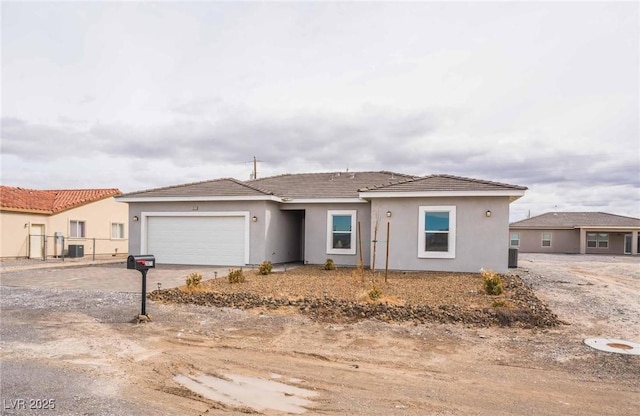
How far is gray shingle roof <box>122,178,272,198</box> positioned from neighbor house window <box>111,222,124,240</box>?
32.0 feet

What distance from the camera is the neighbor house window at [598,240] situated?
123ft

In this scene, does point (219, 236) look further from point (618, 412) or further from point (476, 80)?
point (618, 412)

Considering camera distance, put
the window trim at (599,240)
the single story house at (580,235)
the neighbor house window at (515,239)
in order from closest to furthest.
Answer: the single story house at (580,235)
the window trim at (599,240)
the neighbor house window at (515,239)

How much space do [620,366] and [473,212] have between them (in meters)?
9.62

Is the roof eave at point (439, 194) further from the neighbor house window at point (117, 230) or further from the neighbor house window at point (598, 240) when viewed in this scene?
the neighbor house window at point (598, 240)

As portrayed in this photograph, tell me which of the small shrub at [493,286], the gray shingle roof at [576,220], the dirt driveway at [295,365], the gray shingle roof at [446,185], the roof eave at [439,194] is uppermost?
the gray shingle roof at [446,185]

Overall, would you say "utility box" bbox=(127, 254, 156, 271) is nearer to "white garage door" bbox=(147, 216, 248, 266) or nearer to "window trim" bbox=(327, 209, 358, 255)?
"white garage door" bbox=(147, 216, 248, 266)

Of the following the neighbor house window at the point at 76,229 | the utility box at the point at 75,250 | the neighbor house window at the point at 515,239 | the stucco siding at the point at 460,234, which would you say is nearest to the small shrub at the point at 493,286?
the stucco siding at the point at 460,234

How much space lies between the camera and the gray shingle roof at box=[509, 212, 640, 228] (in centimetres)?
3681

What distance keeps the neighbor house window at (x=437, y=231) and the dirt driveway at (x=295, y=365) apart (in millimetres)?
6228

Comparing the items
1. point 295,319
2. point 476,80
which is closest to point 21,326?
point 295,319

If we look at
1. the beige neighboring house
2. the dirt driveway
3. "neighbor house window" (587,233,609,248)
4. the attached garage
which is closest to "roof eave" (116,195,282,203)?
the attached garage

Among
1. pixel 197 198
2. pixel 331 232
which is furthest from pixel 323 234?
pixel 197 198

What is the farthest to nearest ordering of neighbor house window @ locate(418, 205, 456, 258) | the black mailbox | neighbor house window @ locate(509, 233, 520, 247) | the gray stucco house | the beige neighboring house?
neighbor house window @ locate(509, 233, 520, 247) < the beige neighboring house < neighbor house window @ locate(418, 205, 456, 258) < the gray stucco house < the black mailbox
